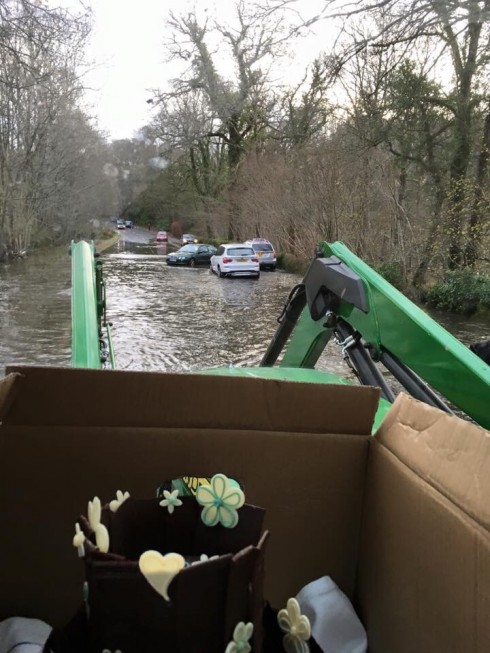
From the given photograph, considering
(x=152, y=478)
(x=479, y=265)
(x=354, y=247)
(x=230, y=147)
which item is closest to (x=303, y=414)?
(x=152, y=478)

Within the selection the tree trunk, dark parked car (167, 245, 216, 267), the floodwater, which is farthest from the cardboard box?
dark parked car (167, 245, 216, 267)

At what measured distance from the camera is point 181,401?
1207 mm

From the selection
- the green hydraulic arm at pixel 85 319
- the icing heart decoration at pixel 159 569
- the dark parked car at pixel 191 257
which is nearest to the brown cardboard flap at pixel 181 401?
the icing heart decoration at pixel 159 569

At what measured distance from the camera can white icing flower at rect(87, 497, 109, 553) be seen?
870 millimetres

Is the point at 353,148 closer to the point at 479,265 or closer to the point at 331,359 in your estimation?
the point at 479,265

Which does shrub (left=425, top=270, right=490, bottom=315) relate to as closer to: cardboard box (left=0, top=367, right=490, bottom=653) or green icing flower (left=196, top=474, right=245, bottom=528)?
cardboard box (left=0, top=367, right=490, bottom=653)

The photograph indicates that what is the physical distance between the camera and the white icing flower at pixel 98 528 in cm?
87

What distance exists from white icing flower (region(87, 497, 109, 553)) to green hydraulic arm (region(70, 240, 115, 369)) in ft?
4.09

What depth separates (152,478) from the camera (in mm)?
1229

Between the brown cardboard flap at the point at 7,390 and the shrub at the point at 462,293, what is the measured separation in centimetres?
1359

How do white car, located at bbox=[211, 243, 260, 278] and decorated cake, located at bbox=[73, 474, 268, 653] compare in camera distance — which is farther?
white car, located at bbox=[211, 243, 260, 278]

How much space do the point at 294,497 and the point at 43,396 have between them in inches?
22.8

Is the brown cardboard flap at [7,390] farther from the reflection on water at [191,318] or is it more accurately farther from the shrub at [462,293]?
the shrub at [462,293]

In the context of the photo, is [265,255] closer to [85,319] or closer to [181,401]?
[85,319]
